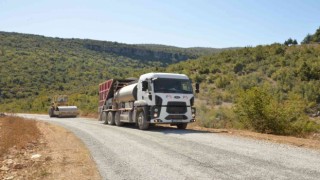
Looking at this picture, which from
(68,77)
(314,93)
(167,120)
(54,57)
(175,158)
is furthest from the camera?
(54,57)

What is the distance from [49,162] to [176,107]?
9463 millimetres

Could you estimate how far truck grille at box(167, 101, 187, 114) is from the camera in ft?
59.5

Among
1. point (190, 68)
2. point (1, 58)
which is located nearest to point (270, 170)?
point (190, 68)

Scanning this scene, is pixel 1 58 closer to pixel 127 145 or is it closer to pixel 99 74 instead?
pixel 99 74

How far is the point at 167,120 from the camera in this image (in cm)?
1812

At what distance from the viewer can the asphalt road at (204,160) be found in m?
7.62

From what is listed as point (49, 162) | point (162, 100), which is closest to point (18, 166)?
point (49, 162)

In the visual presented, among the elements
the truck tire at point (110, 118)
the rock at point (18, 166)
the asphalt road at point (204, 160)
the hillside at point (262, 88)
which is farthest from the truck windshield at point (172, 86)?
the rock at point (18, 166)

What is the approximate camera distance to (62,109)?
38.2m

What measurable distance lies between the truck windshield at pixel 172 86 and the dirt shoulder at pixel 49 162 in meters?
5.97

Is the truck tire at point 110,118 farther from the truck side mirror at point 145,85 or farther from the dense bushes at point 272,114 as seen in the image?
the dense bushes at point 272,114

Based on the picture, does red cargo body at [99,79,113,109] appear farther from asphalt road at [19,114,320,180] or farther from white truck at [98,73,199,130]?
asphalt road at [19,114,320,180]

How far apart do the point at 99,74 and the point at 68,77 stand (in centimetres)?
783

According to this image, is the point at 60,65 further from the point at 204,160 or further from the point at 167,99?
the point at 204,160
